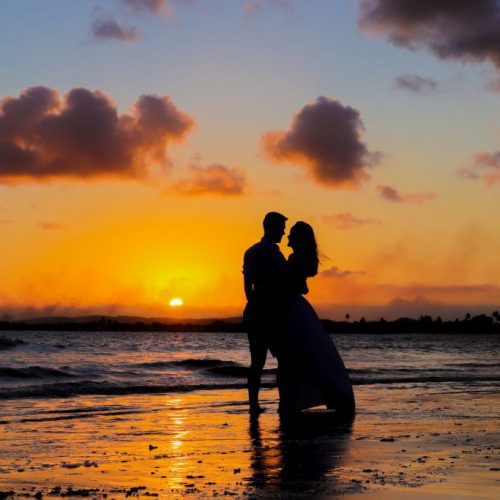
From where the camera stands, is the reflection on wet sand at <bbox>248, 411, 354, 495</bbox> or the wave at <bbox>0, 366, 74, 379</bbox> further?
the wave at <bbox>0, 366, 74, 379</bbox>

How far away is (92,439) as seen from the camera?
802cm

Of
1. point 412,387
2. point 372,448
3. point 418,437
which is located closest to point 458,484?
point 372,448

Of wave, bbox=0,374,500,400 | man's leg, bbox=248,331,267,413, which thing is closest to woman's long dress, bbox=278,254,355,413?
man's leg, bbox=248,331,267,413

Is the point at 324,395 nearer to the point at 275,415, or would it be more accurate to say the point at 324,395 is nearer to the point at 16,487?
the point at 275,415

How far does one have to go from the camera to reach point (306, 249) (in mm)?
9867

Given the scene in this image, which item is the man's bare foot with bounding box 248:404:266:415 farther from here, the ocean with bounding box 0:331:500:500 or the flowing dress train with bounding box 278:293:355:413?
the flowing dress train with bounding box 278:293:355:413

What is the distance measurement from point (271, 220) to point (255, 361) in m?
1.65

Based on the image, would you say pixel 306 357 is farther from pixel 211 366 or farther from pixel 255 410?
pixel 211 366

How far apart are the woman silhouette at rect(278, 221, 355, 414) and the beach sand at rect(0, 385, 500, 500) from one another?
23 cm

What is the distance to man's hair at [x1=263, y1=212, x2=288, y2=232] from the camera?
10055 mm

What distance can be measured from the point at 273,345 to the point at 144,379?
10.7 m

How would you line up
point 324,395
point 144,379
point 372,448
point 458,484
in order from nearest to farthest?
point 458,484 < point 372,448 < point 324,395 < point 144,379

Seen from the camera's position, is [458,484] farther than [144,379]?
No

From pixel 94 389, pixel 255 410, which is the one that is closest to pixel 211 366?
pixel 94 389
